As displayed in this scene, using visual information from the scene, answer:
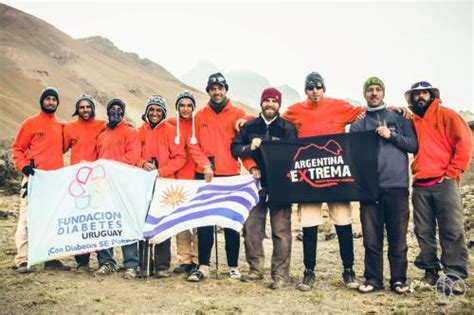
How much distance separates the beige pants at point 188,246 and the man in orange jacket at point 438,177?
11.3 feet

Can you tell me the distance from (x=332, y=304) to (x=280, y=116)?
2896mm

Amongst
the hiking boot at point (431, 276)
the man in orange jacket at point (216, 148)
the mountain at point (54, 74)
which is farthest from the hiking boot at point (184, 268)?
the mountain at point (54, 74)

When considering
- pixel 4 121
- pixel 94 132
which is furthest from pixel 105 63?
pixel 94 132

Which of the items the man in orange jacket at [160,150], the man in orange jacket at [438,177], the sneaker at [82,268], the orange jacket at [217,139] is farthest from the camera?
the sneaker at [82,268]

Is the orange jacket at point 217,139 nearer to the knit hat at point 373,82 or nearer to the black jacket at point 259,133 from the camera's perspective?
the black jacket at point 259,133

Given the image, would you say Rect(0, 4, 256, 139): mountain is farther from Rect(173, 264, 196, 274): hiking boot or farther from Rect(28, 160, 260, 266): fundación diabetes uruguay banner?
Rect(173, 264, 196, 274): hiking boot

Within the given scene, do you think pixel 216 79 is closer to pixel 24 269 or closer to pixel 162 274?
pixel 162 274

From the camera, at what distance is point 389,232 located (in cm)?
632

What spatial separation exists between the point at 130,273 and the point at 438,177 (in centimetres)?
479

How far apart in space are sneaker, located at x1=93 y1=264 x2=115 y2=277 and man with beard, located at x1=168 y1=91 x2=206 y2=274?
3.41 ft

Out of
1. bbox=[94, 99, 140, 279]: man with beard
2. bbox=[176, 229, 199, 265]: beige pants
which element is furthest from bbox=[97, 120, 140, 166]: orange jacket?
bbox=[176, 229, 199, 265]: beige pants

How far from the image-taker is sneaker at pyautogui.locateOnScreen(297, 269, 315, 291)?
249 inches

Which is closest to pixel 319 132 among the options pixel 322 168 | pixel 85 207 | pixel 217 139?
pixel 322 168

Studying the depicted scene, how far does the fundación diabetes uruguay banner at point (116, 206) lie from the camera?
699 centimetres
